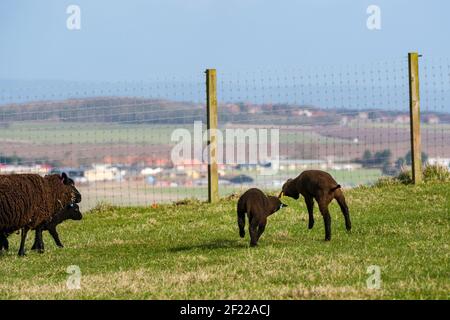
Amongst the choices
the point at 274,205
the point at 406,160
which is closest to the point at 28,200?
the point at 274,205

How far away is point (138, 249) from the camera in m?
16.1

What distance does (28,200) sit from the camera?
15539 millimetres

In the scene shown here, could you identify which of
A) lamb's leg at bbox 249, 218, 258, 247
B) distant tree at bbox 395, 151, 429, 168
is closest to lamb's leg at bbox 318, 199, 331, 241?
lamb's leg at bbox 249, 218, 258, 247

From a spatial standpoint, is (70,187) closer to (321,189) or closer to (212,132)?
(321,189)

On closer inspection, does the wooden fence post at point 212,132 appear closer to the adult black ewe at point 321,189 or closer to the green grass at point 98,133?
the green grass at point 98,133

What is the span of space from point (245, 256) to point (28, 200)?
3.65 m

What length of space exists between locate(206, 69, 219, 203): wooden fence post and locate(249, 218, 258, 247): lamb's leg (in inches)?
305

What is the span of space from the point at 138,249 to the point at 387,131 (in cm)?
1289

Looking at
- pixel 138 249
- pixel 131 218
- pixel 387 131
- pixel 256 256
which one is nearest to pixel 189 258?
pixel 256 256

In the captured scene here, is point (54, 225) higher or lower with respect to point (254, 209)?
lower

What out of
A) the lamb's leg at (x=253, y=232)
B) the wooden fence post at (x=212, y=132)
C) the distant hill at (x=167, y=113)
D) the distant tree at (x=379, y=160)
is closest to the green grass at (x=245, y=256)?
the lamb's leg at (x=253, y=232)

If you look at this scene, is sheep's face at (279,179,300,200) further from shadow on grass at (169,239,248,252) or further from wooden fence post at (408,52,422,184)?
wooden fence post at (408,52,422,184)

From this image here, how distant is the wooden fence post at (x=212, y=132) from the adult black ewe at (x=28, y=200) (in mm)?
6386

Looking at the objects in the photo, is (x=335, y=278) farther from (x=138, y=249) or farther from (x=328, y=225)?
(x=138, y=249)
